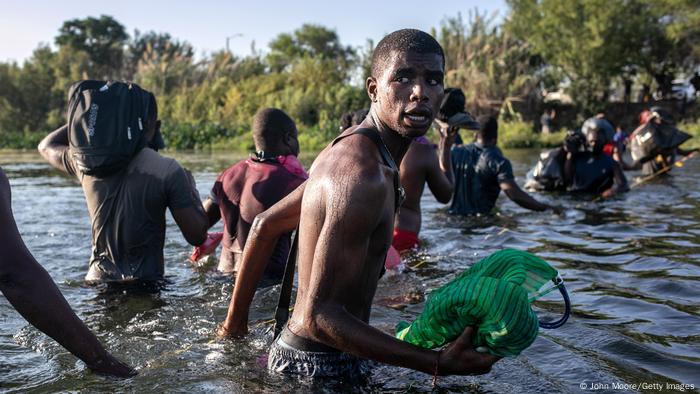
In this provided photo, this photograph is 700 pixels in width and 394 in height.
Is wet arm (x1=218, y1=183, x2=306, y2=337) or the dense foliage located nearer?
wet arm (x1=218, y1=183, x2=306, y2=337)

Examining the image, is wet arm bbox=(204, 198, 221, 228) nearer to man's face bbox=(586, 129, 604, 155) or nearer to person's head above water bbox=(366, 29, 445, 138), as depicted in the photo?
person's head above water bbox=(366, 29, 445, 138)

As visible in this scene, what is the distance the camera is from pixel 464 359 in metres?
2.31

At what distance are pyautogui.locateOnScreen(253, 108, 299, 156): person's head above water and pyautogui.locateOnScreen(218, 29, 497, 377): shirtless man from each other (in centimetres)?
221

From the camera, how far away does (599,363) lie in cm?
371

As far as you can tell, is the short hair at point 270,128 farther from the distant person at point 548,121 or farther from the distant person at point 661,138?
the distant person at point 548,121

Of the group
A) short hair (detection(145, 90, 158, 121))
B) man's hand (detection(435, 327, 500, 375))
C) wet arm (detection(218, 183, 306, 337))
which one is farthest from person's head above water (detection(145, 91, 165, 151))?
man's hand (detection(435, 327, 500, 375))

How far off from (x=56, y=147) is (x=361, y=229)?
3390 millimetres

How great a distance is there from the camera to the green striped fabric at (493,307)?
221 centimetres

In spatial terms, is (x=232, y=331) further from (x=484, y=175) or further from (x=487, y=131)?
(x=487, y=131)

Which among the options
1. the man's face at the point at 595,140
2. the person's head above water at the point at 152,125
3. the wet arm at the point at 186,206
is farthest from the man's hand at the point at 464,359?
the man's face at the point at 595,140

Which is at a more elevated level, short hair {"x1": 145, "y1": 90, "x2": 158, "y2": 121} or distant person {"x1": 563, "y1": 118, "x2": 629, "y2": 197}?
short hair {"x1": 145, "y1": 90, "x2": 158, "y2": 121}

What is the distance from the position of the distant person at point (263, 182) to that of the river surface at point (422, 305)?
33cm

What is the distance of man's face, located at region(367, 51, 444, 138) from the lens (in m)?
2.67

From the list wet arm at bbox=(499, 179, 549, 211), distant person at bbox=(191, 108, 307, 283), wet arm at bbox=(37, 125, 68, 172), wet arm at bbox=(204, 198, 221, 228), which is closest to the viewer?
wet arm at bbox=(37, 125, 68, 172)
